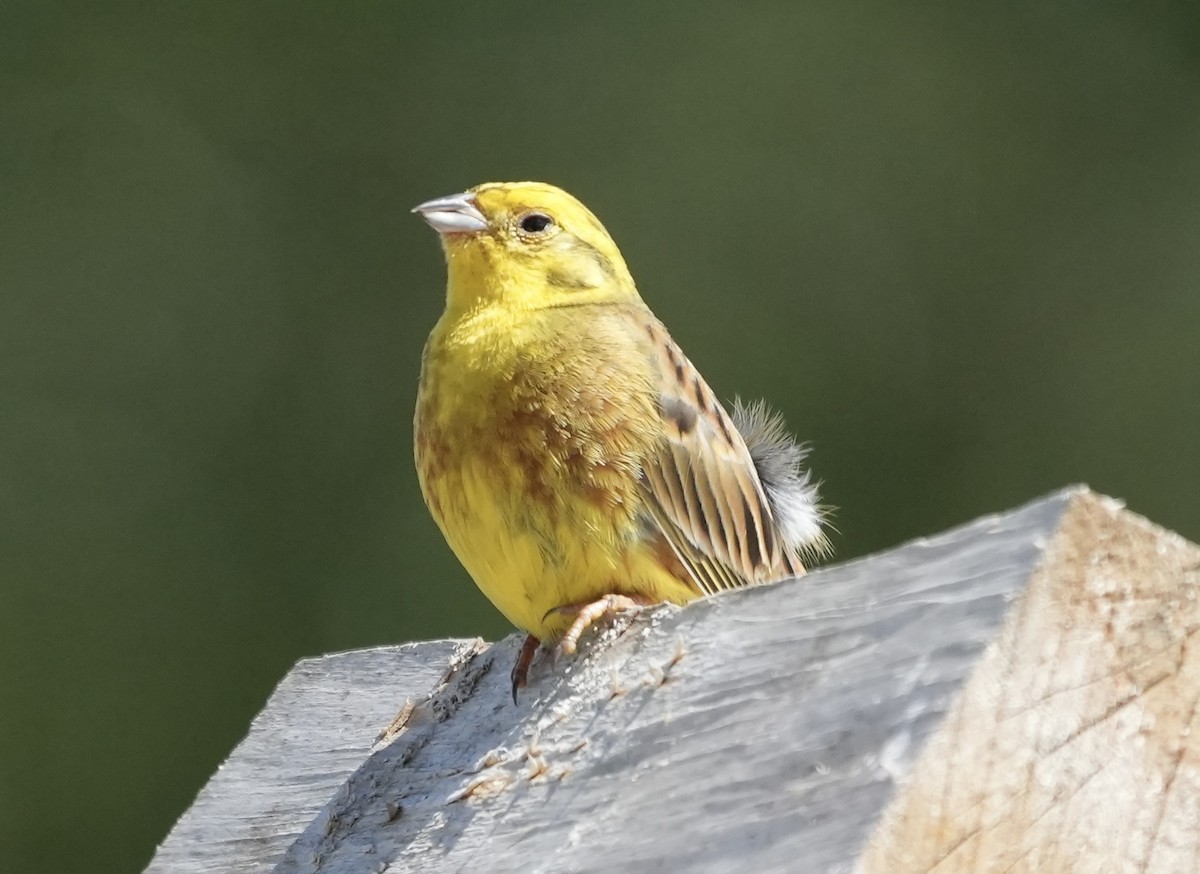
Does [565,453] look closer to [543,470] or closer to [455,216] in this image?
[543,470]

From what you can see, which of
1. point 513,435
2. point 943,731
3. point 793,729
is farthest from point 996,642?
point 513,435

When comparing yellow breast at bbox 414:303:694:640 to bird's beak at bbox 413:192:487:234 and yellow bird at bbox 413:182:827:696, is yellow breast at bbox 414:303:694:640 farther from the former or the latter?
bird's beak at bbox 413:192:487:234

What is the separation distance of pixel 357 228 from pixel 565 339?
3.02 m

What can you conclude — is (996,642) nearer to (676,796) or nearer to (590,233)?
(676,796)

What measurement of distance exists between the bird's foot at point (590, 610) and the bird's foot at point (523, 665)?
0.04 metres

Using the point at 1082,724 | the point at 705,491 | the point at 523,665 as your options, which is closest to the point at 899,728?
the point at 1082,724

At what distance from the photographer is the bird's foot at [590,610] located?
1924 millimetres

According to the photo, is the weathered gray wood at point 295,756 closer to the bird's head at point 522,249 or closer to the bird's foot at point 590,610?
the bird's foot at point 590,610

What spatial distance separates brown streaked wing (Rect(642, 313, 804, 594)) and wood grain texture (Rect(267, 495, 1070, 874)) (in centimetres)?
38

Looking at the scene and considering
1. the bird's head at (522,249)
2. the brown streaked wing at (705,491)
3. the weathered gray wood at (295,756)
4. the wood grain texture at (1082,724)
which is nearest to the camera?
the wood grain texture at (1082,724)

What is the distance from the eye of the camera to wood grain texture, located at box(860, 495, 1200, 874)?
132cm

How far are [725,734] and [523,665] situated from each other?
0.50 meters

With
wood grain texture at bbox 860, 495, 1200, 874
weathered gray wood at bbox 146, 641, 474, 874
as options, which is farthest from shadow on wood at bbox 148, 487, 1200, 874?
weathered gray wood at bbox 146, 641, 474, 874

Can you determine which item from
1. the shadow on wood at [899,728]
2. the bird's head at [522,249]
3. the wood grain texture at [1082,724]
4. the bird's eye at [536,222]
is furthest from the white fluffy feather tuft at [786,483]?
the wood grain texture at [1082,724]
